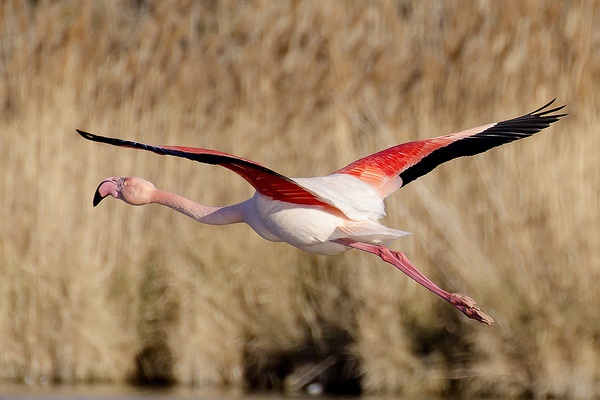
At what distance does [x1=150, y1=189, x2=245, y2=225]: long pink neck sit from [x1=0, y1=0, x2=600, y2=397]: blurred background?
14.1ft

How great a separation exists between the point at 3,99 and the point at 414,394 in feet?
14.7

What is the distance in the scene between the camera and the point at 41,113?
34.2 ft

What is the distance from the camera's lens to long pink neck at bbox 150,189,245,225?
5164mm

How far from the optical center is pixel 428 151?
581cm

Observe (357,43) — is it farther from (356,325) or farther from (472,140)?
(472,140)

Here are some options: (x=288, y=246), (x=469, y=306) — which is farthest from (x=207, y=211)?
(x=288, y=246)

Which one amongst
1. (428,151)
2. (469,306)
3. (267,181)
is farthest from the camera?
(428,151)

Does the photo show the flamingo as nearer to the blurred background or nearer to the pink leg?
the pink leg

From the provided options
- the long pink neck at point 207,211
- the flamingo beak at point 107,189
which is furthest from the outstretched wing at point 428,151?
the flamingo beak at point 107,189

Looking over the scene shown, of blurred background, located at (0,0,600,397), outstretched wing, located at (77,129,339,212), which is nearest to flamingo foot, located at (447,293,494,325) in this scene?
outstretched wing, located at (77,129,339,212)

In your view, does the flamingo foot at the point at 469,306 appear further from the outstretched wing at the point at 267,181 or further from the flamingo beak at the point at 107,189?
the flamingo beak at the point at 107,189

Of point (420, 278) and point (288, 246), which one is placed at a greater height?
point (288, 246)

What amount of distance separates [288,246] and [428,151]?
445 cm

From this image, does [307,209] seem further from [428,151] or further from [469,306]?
[428,151]
